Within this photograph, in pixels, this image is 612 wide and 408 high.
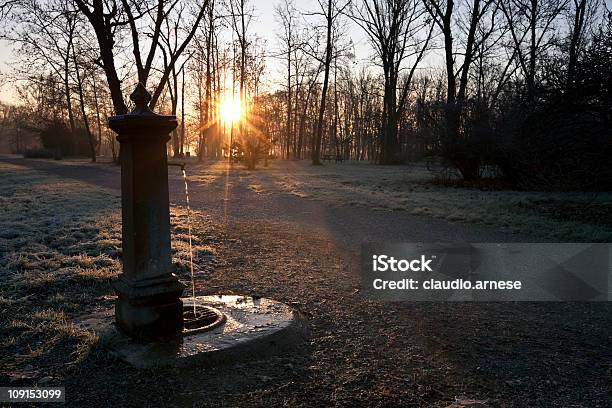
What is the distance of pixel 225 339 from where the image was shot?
3.54 metres

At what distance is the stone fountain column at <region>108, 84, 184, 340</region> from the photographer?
139 inches

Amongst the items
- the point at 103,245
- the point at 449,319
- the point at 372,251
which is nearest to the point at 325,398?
the point at 449,319

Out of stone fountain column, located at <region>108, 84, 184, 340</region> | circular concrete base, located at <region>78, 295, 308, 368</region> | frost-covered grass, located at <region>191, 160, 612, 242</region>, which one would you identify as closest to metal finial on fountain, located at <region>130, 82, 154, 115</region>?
stone fountain column, located at <region>108, 84, 184, 340</region>

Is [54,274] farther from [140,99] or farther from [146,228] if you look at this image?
[140,99]

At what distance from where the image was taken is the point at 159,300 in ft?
11.9

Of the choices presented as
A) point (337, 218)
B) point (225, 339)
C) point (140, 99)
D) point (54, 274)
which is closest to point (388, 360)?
point (225, 339)

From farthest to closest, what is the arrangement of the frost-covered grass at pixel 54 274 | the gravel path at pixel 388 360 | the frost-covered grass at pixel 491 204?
the frost-covered grass at pixel 491 204, the frost-covered grass at pixel 54 274, the gravel path at pixel 388 360

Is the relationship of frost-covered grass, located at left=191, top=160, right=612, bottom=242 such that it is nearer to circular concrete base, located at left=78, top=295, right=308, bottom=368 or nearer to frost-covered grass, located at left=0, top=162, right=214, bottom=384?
frost-covered grass, located at left=0, top=162, right=214, bottom=384

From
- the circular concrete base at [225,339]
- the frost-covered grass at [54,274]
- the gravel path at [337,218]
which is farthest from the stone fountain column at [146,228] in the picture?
the gravel path at [337,218]

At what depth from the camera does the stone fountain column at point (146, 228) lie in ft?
11.6

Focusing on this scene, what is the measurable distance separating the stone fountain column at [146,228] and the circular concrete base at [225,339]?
0.16 meters

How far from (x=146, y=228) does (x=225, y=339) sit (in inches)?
41.1

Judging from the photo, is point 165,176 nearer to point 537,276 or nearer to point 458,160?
point 537,276

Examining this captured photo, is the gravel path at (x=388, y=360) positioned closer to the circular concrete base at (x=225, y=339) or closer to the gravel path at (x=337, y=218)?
the circular concrete base at (x=225, y=339)
